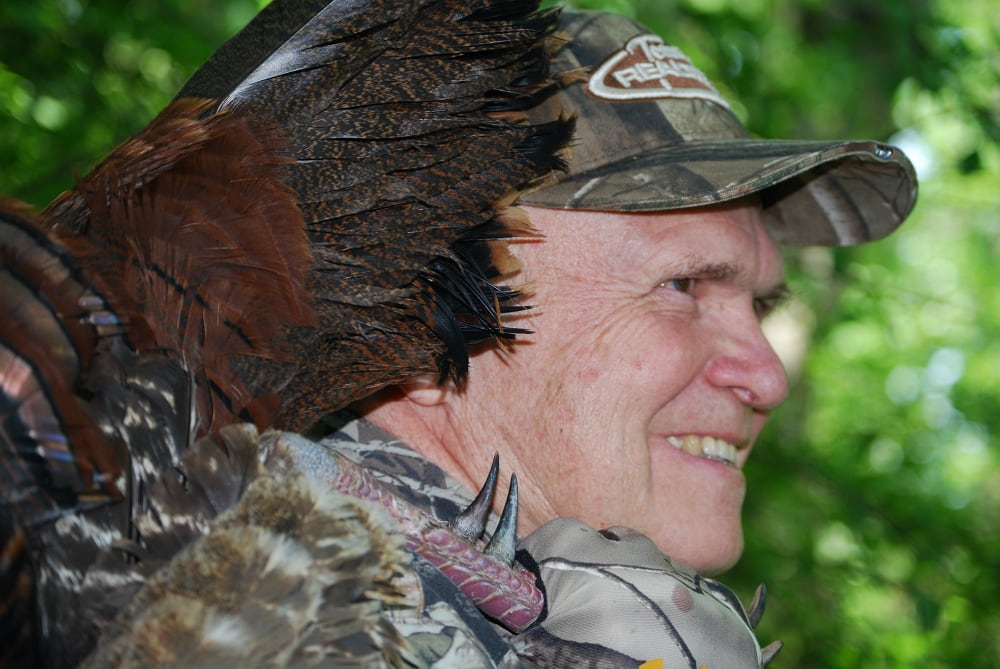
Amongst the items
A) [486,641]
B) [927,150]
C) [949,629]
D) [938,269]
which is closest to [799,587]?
[949,629]

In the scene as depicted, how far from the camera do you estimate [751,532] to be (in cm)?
487

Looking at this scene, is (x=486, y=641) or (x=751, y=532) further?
(x=751, y=532)

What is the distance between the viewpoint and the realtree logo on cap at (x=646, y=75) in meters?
2.06

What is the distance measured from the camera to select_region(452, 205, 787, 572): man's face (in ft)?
6.46

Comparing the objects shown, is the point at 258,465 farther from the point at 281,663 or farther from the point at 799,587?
the point at 799,587

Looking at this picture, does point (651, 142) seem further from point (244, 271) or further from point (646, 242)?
point (244, 271)

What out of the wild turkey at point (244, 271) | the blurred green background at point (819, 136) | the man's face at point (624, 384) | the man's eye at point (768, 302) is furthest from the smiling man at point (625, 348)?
the blurred green background at point (819, 136)

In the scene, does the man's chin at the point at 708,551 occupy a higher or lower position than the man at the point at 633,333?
lower

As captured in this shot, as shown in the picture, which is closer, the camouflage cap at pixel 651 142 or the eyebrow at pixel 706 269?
the camouflage cap at pixel 651 142

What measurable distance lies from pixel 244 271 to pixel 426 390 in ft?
2.05

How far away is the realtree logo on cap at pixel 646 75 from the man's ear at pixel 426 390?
73 cm

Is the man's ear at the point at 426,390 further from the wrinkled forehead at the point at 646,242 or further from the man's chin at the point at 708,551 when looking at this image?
the man's chin at the point at 708,551

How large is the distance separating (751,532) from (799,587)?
1.22 feet

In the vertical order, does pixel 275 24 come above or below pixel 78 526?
above
